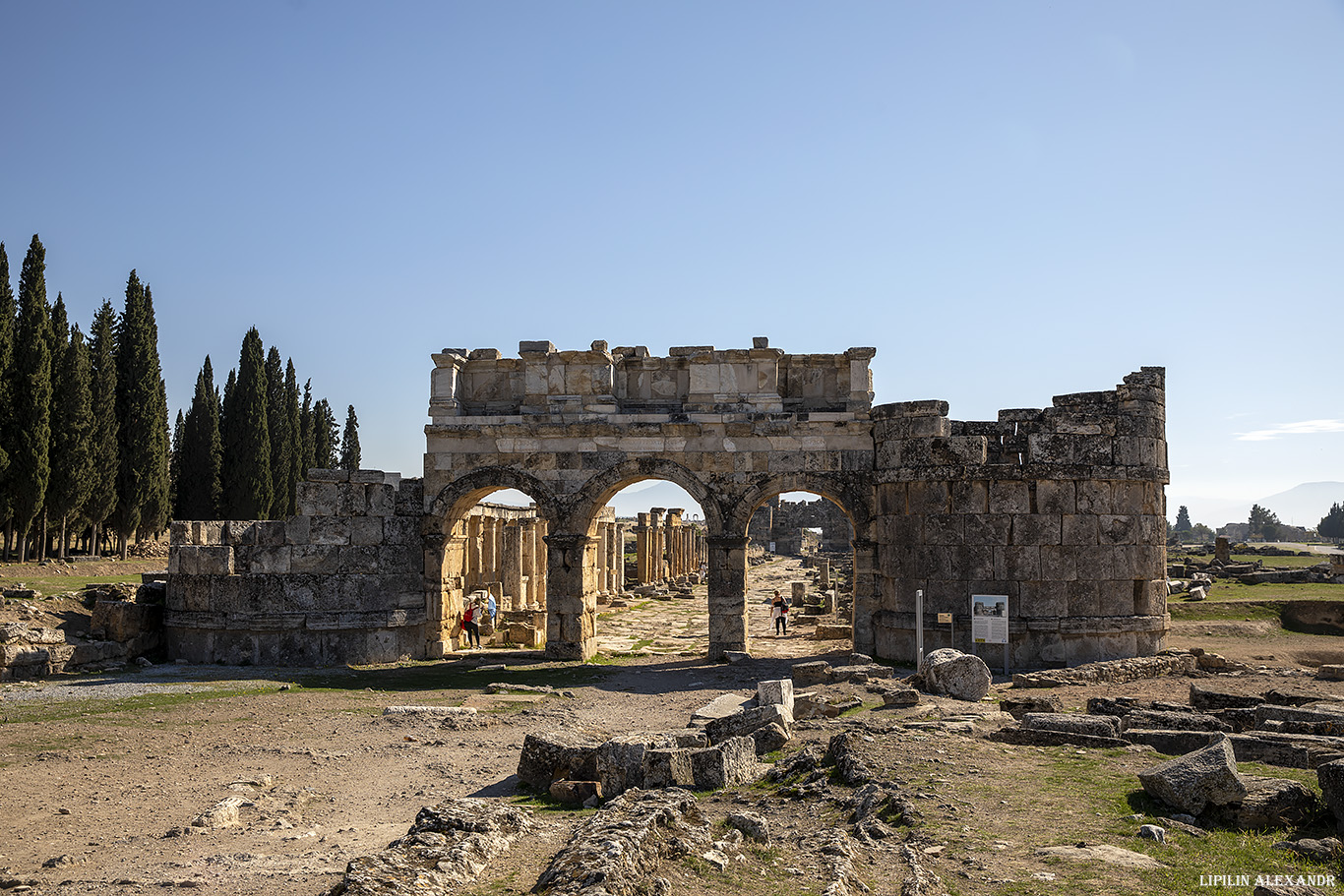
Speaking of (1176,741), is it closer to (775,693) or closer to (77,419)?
(775,693)

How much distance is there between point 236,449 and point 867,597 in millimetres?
30722

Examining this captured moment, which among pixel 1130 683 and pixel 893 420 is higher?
pixel 893 420

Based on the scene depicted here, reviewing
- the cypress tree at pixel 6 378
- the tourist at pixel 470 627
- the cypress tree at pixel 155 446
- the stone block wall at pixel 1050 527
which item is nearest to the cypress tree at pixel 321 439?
the cypress tree at pixel 155 446

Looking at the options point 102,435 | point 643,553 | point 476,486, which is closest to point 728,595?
point 476,486

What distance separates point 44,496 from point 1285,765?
3141 centimetres

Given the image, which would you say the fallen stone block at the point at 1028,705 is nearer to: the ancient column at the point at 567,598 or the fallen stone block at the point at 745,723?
the fallen stone block at the point at 745,723

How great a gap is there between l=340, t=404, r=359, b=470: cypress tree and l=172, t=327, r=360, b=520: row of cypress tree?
472 inches

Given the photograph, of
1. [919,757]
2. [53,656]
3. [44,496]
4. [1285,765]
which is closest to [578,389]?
[53,656]

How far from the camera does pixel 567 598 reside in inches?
691

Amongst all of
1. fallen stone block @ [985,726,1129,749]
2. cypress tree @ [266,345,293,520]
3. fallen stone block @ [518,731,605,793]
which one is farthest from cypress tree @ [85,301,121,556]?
fallen stone block @ [985,726,1129,749]

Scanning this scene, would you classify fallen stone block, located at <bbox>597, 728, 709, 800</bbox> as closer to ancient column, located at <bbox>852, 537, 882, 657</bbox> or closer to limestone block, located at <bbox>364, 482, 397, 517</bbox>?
ancient column, located at <bbox>852, 537, 882, 657</bbox>

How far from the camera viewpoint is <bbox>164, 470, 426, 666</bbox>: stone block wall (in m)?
17.2

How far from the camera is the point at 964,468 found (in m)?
15.9

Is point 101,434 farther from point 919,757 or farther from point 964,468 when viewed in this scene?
point 919,757
